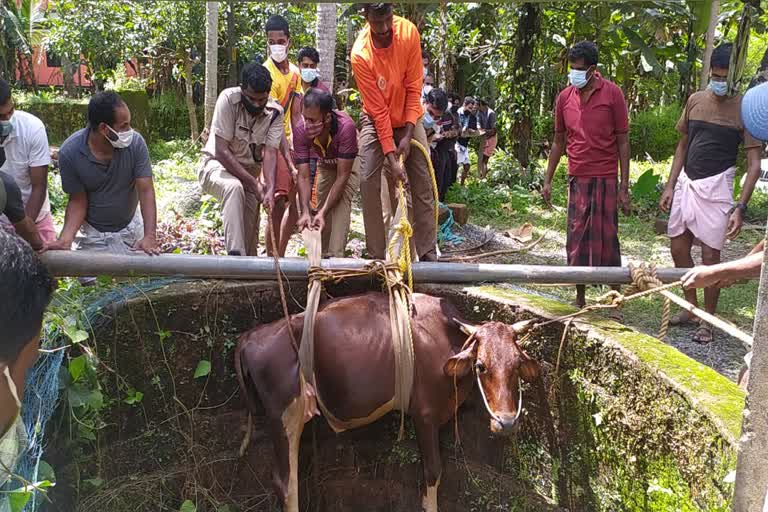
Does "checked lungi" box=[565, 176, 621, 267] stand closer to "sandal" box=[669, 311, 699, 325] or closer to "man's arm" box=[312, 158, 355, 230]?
"sandal" box=[669, 311, 699, 325]

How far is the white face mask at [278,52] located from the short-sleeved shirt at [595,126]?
2759 millimetres

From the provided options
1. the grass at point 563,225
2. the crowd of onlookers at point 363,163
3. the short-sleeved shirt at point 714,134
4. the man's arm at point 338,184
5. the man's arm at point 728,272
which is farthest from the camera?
the grass at point 563,225

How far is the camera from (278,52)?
271 inches

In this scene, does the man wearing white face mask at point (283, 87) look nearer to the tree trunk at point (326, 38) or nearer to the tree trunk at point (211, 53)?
the tree trunk at point (326, 38)

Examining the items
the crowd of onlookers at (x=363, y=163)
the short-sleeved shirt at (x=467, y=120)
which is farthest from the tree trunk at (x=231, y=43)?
the crowd of onlookers at (x=363, y=163)

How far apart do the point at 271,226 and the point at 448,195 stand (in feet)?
16.1

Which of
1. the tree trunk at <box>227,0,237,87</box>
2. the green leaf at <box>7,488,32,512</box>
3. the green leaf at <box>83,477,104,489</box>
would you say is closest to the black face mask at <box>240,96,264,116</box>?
the green leaf at <box>83,477,104,489</box>

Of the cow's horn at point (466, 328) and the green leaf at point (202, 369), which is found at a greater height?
the cow's horn at point (466, 328)

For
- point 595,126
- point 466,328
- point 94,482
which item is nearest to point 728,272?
point 466,328

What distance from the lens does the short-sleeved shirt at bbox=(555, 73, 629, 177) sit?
17.2 ft

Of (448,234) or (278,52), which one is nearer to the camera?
(278,52)

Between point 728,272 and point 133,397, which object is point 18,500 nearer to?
point 133,397

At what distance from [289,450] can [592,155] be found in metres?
3.03

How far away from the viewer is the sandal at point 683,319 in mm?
5613
